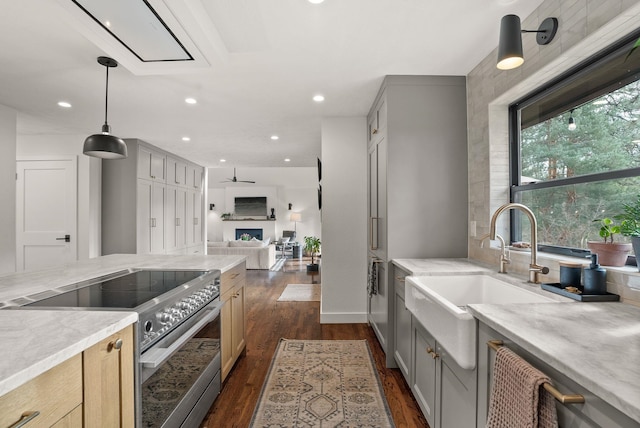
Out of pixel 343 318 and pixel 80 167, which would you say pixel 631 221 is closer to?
pixel 343 318

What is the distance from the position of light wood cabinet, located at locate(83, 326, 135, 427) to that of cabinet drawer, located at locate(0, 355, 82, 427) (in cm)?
4

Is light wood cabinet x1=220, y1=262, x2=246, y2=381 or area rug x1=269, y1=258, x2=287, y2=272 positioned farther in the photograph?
area rug x1=269, y1=258, x2=287, y2=272

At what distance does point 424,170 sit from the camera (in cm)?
260

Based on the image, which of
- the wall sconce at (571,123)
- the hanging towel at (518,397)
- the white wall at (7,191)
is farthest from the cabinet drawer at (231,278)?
the white wall at (7,191)

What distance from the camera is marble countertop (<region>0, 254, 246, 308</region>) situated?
1.52 meters

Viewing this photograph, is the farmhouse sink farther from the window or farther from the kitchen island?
the kitchen island

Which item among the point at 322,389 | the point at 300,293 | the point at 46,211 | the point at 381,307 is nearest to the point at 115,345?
the point at 322,389

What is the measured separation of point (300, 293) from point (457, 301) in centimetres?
351

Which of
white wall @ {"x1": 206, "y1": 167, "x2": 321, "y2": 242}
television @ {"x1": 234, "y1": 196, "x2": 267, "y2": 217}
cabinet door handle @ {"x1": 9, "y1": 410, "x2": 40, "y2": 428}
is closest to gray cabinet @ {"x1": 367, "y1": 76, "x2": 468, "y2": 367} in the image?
cabinet door handle @ {"x1": 9, "y1": 410, "x2": 40, "y2": 428}

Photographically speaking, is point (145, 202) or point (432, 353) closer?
point (432, 353)

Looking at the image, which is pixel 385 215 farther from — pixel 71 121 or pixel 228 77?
pixel 71 121

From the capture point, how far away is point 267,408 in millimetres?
2049

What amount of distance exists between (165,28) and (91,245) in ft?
12.9

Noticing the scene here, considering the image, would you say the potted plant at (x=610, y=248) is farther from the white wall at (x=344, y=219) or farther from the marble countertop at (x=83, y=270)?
the white wall at (x=344, y=219)
